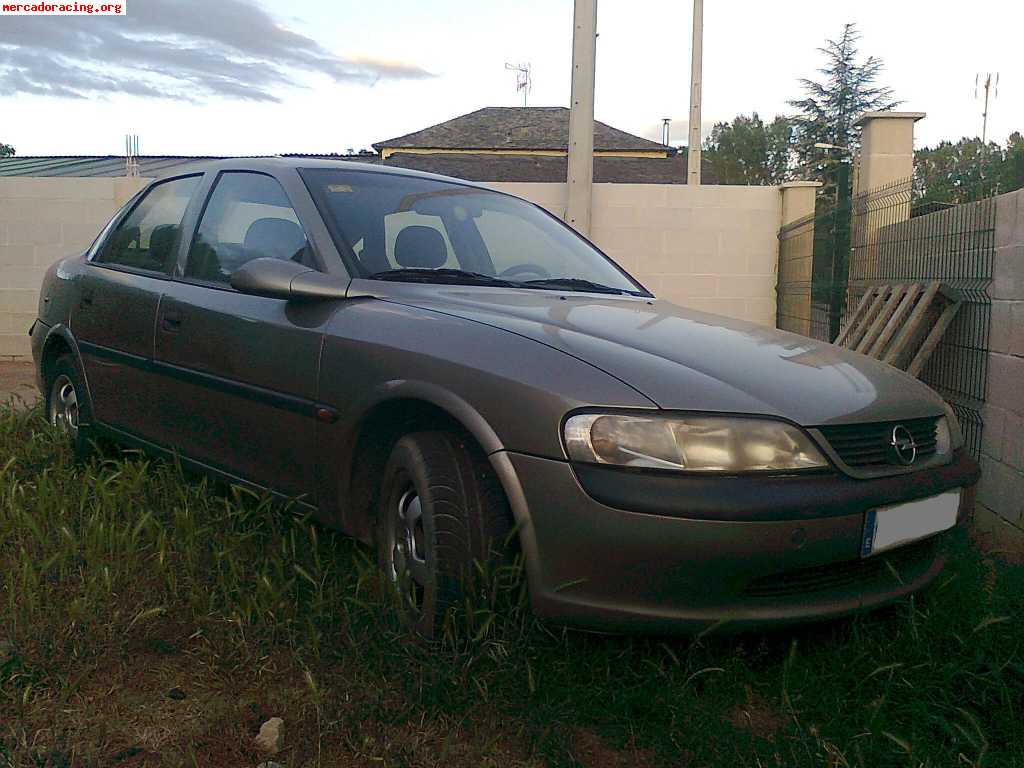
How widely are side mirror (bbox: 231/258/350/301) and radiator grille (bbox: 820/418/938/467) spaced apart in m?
1.51

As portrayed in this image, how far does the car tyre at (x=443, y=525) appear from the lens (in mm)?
2561

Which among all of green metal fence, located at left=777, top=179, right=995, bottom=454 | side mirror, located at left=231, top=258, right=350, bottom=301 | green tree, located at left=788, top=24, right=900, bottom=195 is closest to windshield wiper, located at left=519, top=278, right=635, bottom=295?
side mirror, located at left=231, top=258, right=350, bottom=301

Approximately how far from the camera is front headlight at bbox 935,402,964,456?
2.89m

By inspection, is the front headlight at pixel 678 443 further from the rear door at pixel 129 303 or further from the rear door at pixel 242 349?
the rear door at pixel 129 303

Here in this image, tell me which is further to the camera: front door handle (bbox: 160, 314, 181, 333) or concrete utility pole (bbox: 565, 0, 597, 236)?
concrete utility pole (bbox: 565, 0, 597, 236)

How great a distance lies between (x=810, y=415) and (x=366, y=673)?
49.3 inches

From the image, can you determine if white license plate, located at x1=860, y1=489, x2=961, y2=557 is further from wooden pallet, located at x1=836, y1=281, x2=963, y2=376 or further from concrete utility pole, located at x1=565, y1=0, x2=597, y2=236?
concrete utility pole, located at x1=565, y1=0, x2=597, y2=236

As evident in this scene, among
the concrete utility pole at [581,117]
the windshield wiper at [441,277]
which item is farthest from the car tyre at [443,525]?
the concrete utility pole at [581,117]

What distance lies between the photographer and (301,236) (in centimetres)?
342

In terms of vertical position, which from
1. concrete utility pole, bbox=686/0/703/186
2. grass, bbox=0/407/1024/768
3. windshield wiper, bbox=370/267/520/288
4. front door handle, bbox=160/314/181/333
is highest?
concrete utility pole, bbox=686/0/703/186

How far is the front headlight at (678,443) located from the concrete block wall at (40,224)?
942 centimetres

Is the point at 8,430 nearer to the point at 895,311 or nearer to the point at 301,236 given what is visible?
the point at 301,236

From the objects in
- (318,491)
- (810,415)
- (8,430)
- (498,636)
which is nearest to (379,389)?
(318,491)

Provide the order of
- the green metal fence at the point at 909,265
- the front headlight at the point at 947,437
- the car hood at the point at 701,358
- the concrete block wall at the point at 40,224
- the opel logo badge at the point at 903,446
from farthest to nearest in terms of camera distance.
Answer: the concrete block wall at the point at 40,224, the green metal fence at the point at 909,265, the front headlight at the point at 947,437, the opel logo badge at the point at 903,446, the car hood at the point at 701,358
